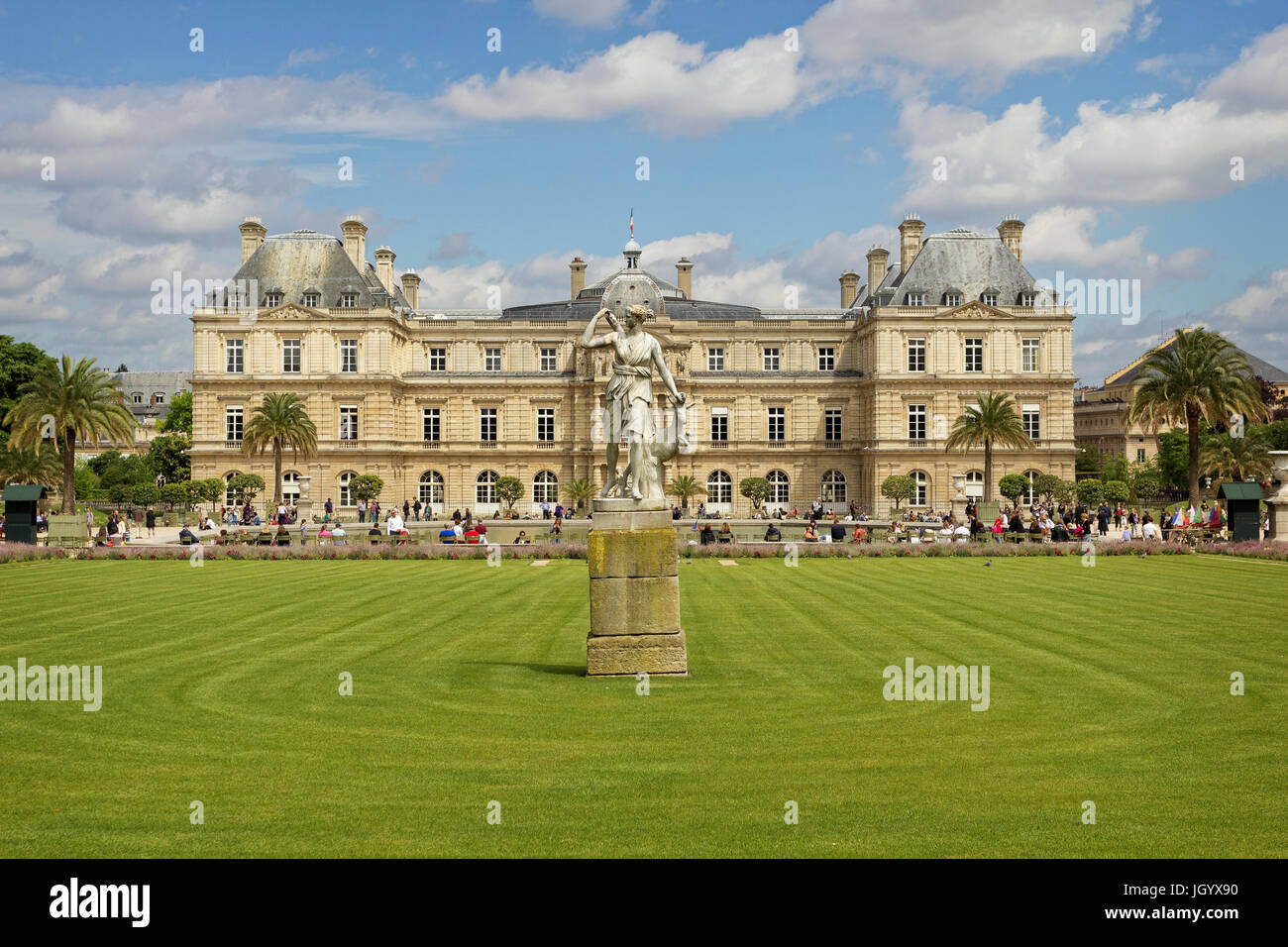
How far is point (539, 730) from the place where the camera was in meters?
12.9

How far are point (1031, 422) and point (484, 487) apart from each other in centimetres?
3839

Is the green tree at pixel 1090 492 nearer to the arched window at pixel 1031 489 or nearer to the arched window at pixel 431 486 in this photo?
the arched window at pixel 1031 489

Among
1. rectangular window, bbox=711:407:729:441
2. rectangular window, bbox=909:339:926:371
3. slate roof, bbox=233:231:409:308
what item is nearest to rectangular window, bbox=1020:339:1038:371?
rectangular window, bbox=909:339:926:371

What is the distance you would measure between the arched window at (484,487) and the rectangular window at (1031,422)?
3722cm

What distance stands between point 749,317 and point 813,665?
7072 cm

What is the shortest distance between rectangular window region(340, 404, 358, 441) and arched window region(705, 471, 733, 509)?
984 inches

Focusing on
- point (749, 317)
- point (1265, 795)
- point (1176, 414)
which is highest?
point (749, 317)

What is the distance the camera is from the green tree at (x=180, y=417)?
115000 millimetres

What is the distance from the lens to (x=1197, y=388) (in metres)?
55.5

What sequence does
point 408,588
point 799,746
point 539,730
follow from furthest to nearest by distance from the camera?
point 408,588, point 539,730, point 799,746
